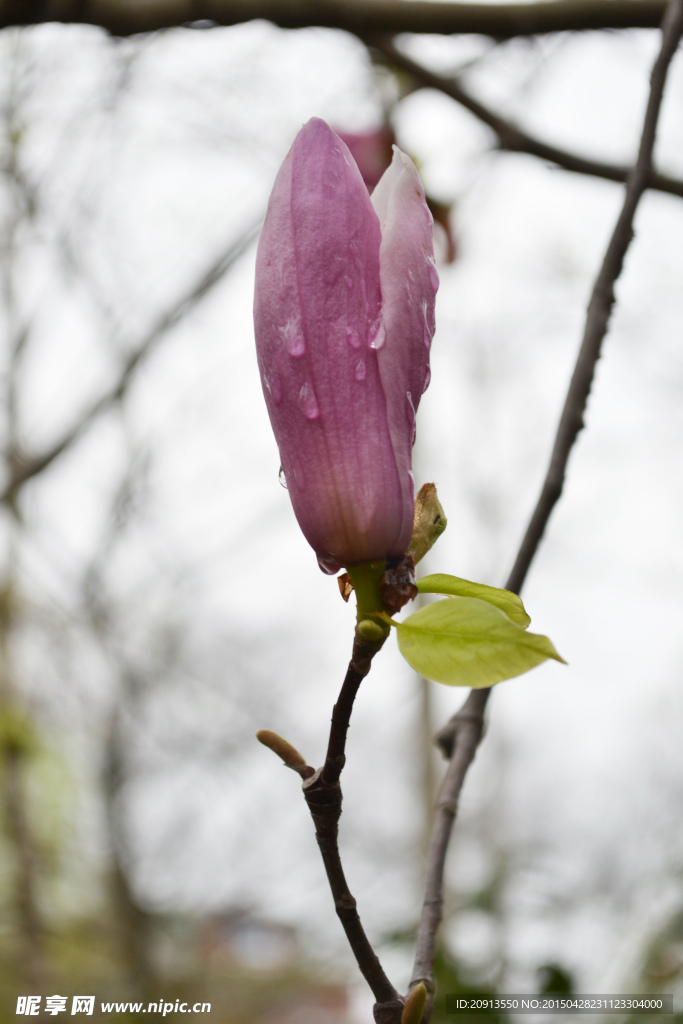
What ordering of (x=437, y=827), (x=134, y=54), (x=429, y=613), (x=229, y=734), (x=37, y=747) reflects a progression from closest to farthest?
(x=429, y=613)
(x=437, y=827)
(x=134, y=54)
(x=37, y=747)
(x=229, y=734)

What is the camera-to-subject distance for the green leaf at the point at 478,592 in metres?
0.36

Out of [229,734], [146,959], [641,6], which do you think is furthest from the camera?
[229,734]

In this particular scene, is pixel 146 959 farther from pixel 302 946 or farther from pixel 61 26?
pixel 61 26

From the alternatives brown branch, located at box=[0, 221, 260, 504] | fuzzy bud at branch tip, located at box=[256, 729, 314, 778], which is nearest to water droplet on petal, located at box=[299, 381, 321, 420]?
fuzzy bud at branch tip, located at box=[256, 729, 314, 778]

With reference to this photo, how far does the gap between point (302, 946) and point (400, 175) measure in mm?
3390

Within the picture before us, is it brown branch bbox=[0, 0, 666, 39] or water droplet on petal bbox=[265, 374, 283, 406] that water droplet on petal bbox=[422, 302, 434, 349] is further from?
brown branch bbox=[0, 0, 666, 39]

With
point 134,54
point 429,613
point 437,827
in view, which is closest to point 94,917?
point 134,54

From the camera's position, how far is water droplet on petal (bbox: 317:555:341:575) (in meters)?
0.33

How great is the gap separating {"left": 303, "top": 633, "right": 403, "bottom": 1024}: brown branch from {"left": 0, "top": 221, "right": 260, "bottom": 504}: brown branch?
60.4 inches

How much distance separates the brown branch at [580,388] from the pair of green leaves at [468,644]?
0.82 feet

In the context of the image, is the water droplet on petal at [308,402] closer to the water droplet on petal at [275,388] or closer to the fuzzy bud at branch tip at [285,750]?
the water droplet on petal at [275,388]

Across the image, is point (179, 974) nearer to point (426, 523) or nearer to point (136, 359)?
point (136, 359)

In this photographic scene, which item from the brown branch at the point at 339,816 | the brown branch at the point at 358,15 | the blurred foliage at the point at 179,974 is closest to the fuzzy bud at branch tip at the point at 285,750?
the brown branch at the point at 339,816

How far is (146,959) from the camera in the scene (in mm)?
2541
